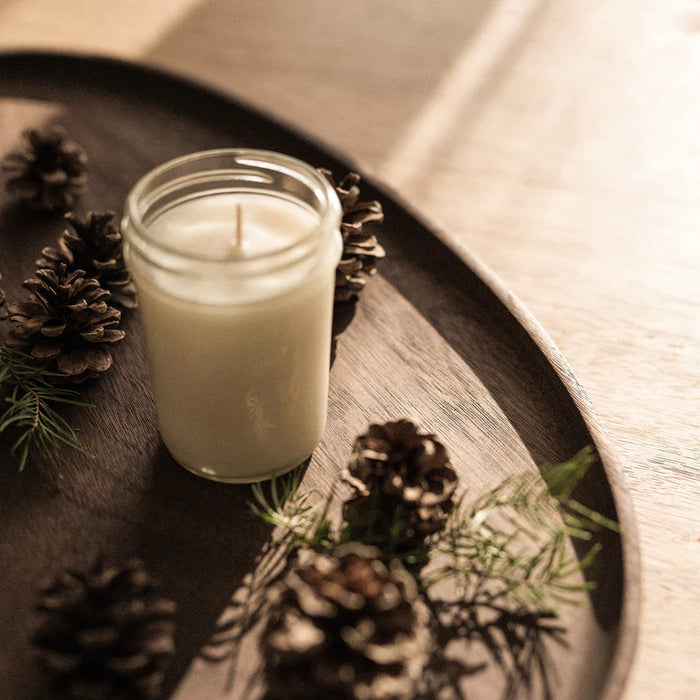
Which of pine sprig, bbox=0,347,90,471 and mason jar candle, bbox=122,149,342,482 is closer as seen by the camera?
mason jar candle, bbox=122,149,342,482

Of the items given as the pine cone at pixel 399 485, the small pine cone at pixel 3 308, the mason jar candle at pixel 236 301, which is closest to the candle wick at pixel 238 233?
the mason jar candle at pixel 236 301

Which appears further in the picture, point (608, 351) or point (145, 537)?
point (608, 351)

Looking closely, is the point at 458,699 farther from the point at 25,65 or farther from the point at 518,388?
the point at 25,65

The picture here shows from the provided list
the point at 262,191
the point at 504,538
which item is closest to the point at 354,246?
Result: the point at 262,191

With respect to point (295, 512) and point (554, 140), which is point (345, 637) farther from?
point (554, 140)

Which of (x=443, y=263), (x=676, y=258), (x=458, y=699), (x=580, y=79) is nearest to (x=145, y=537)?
(x=458, y=699)

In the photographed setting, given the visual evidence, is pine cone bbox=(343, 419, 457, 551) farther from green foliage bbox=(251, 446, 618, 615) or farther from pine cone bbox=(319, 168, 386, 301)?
pine cone bbox=(319, 168, 386, 301)

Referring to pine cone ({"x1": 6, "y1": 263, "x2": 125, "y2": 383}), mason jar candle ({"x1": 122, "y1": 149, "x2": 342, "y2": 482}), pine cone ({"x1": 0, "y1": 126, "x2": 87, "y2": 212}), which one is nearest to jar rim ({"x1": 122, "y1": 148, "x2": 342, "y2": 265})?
mason jar candle ({"x1": 122, "y1": 149, "x2": 342, "y2": 482})
